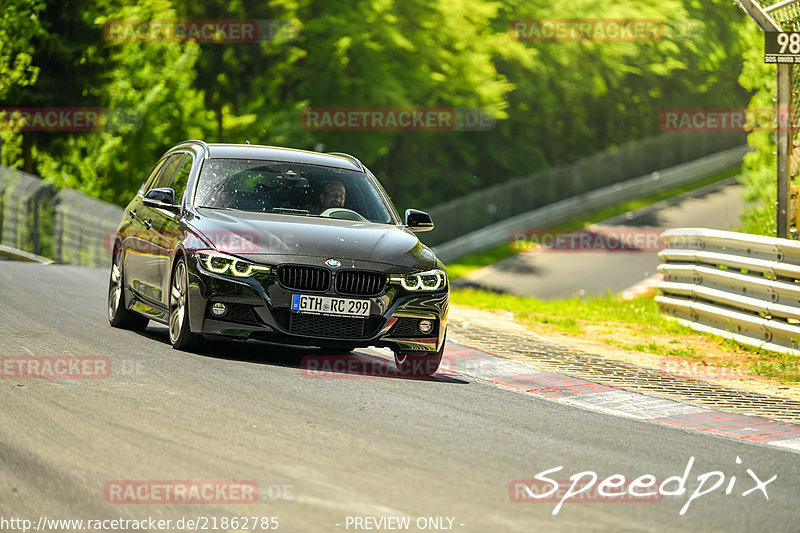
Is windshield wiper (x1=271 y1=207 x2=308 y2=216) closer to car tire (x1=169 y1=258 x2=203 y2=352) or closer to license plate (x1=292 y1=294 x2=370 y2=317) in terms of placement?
car tire (x1=169 y1=258 x2=203 y2=352)

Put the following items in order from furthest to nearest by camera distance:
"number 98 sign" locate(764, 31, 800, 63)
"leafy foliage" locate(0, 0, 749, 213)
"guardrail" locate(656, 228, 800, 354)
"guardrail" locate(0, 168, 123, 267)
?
1. "leafy foliage" locate(0, 0, 749, 213)
2. "guardrail" locate(0, 168, 123, 267)
3. "number 98 sign" locate(764, 31, 800, 63)
4. "guardrail" locate(656, 228, 800, 354)

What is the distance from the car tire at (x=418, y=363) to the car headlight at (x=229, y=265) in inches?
57.7

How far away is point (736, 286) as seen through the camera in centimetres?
1438

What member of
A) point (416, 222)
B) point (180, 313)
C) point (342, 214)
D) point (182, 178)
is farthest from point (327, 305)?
point (182, 178)

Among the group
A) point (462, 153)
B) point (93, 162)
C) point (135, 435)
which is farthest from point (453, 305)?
point (462, 153)

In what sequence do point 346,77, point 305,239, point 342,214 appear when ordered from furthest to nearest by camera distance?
point 346,77, point 342,214, point 305,239

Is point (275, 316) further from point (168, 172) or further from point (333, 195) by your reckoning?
point (168, 172)

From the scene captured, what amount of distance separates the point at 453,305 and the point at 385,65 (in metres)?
29.5

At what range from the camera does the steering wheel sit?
10812mm

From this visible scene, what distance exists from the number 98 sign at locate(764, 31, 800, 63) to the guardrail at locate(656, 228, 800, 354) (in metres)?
2.04

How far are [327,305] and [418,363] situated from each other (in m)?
1.31

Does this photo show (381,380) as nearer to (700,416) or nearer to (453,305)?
(700,416)

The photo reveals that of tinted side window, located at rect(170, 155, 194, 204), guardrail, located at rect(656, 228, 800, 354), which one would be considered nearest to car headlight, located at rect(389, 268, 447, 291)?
tinted side window, located at rect(170, 155, 194, 204)

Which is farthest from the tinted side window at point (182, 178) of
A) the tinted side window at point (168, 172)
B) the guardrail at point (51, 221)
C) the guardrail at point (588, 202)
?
the guardrail at point (588, 202)
